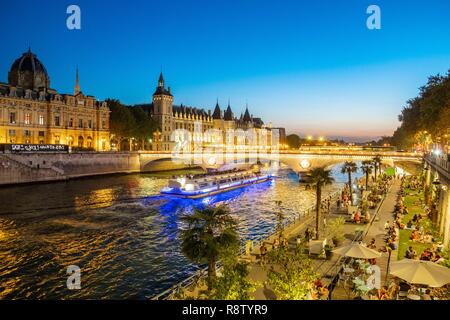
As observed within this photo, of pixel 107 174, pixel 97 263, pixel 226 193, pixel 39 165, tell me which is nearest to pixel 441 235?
pixel 97 263

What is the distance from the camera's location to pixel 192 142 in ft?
568

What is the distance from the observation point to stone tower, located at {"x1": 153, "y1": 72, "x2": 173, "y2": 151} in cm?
15275

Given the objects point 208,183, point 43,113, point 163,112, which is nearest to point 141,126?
point 43,113

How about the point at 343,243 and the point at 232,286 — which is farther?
the point at 343,243

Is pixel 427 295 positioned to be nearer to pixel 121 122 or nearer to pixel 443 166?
pixel 443 166

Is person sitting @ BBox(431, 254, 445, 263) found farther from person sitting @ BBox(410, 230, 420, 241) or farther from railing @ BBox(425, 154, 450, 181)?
railing @ BBox(425, 154, 450, 181)

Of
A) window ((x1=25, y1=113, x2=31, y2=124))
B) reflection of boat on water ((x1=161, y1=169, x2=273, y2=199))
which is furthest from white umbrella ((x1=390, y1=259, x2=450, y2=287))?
window ((x1=25, y1=113, x2=31, y2=124))

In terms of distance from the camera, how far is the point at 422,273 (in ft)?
51.0

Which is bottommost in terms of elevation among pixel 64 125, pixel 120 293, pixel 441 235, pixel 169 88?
pixel 120 293

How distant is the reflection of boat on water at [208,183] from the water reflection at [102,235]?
6.82ft

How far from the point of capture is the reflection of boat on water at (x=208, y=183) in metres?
63.2

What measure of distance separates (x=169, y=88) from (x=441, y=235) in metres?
141

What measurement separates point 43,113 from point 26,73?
2094 cm
